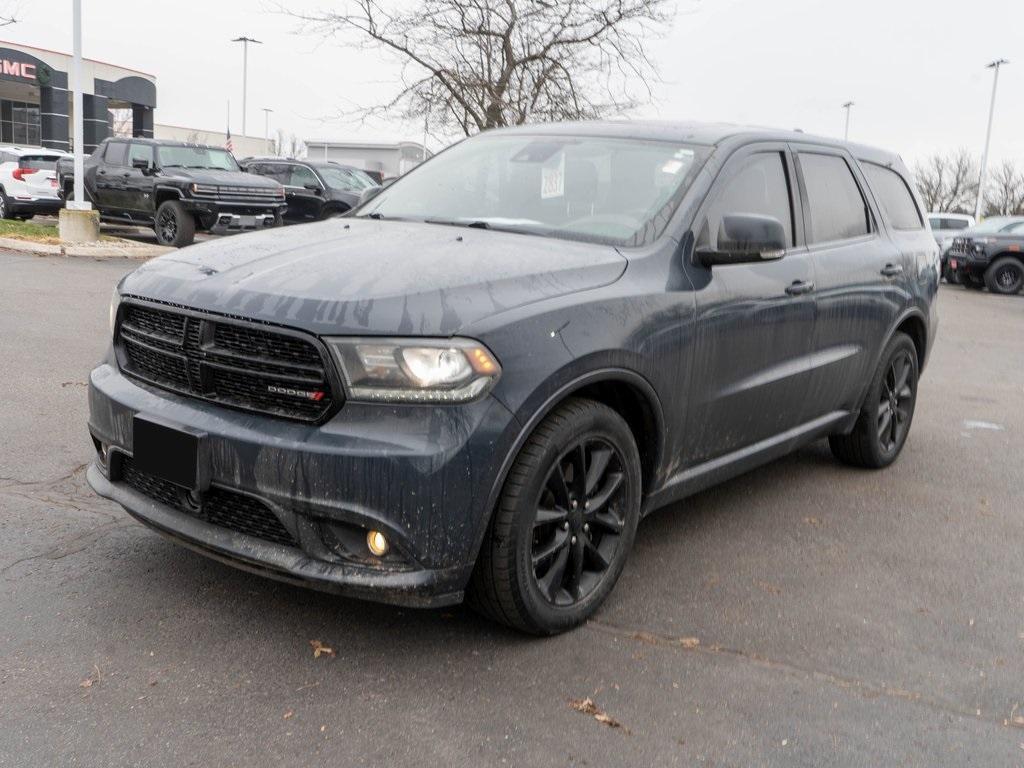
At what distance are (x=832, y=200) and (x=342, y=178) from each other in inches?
710

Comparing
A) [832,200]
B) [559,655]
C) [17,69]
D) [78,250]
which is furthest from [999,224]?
[17,69]

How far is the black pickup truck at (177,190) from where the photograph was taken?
17328 mm

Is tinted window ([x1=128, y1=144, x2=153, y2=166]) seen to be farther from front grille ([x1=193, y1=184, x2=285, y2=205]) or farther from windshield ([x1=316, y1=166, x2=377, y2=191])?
windshield ([x1=316, y1=166, x2=377, y2=191])

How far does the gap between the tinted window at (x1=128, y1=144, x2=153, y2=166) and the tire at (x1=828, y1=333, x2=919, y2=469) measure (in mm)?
15187

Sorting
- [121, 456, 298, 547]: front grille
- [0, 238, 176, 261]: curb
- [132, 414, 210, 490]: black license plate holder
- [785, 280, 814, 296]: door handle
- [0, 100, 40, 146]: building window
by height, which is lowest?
[0, 238, 176, 261]: curb

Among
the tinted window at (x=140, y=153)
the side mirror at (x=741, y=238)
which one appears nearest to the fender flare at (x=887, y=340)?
the side mirror at (x=741, y=238)

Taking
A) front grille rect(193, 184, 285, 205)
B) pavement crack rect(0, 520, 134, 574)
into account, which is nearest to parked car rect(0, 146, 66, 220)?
front grille rect(193, 184, 285, 205)

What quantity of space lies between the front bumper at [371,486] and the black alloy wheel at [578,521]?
331 mm

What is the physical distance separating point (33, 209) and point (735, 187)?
21746mm

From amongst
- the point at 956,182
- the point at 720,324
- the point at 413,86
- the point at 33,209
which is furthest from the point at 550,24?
the point at 956,182

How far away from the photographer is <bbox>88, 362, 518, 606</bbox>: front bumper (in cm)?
303

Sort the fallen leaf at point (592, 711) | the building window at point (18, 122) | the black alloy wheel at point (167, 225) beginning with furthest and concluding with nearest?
the building window at point (18, 122) < the black alloy wheel at point (167, 225) < the fallen leaf at point (592, 711)

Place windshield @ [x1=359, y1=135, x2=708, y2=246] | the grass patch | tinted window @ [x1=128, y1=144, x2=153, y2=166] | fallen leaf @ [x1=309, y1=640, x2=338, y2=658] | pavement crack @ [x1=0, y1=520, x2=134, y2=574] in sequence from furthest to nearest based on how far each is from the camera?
tinted window @ [x1=128, y1=144, x2=153, y2=166] < the grass patch < windshield @ [x1=359, y1=135, x2=708, y2=246] < pavement crack @ [x1=0, y1=520, x2=134, y2=574] < fallen leaf @ [x1=309, y1=640, x2=338, y2=658]

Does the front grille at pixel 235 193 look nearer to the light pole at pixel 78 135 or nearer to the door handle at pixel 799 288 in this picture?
the light pole at pixel 78 135
